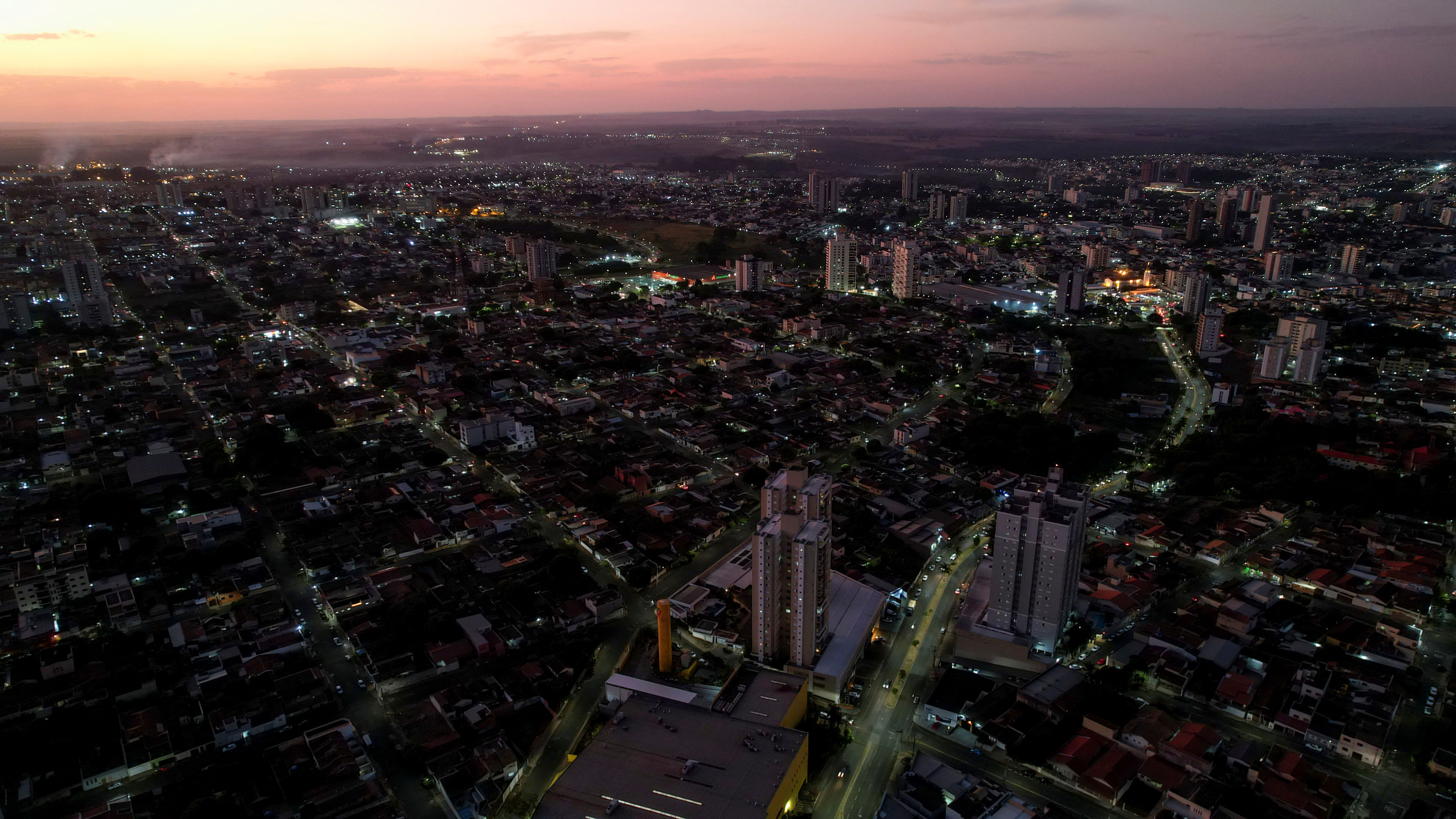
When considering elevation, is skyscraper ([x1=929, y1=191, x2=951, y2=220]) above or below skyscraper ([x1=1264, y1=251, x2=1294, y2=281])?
above

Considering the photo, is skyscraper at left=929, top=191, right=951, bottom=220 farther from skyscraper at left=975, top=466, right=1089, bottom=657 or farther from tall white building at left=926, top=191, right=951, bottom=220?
skyscraper at left=975, top=466, right=1089, bottom=657

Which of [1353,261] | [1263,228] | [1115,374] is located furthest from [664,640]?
[1263,228]

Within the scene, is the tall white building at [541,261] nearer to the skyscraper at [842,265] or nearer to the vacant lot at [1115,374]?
the skyscraper at [842,265]

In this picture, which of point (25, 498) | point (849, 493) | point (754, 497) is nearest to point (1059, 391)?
point (849, 493)

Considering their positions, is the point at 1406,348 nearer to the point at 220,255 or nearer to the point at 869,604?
the point at 869,604

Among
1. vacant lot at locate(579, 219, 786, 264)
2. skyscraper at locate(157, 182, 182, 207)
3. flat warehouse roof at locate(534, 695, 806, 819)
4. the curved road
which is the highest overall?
skyscraper at locate(157, 182, 182, 207)

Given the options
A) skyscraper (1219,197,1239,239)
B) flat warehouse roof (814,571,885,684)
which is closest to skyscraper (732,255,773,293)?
flat warehouse roof (814,571,885,684)
